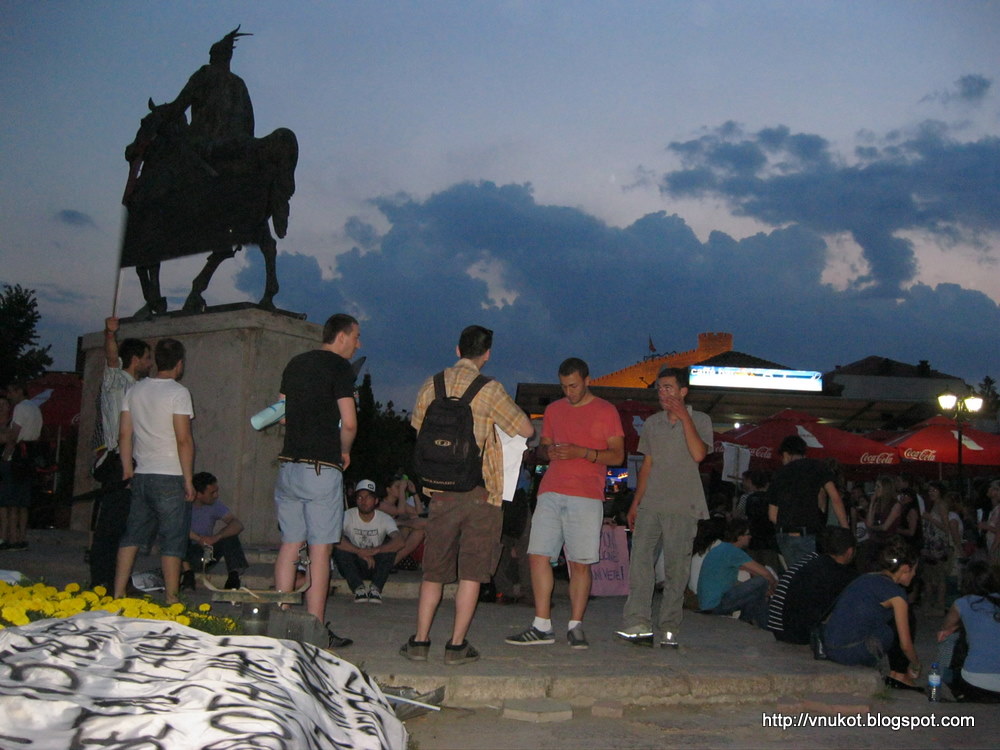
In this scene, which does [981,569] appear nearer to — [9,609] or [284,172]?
[9,609]

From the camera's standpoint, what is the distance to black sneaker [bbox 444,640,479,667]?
5.23 metres

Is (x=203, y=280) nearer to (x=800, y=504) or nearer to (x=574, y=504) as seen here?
(x=574, y=504)

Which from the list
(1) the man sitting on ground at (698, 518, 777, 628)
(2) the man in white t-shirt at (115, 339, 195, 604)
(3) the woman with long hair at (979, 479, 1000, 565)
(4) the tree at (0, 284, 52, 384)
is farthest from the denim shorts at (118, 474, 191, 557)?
(4) the tree at (0, 284, 52, 384)

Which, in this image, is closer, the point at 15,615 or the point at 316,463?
the point at 15,615

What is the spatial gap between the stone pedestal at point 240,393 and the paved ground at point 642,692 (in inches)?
119

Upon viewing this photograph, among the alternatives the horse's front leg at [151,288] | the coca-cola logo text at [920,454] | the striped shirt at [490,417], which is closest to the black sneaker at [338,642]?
the striped shirt at [490,417]

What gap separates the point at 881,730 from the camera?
5039 mm

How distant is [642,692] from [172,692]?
10.1 feet

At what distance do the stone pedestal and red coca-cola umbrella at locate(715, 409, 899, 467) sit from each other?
8128 millimetres

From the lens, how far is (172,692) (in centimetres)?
295

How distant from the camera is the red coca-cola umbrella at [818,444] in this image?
14.8 metres

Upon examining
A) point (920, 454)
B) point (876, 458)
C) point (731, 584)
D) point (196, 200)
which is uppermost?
point (196, 200)

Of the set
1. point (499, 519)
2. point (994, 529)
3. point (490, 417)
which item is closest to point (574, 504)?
point (499, 519)

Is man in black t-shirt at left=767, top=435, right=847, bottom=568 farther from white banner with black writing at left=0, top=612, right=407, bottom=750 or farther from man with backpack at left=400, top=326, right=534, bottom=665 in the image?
white banner with black writing at left=0, top=612, right=407, bottom=750
